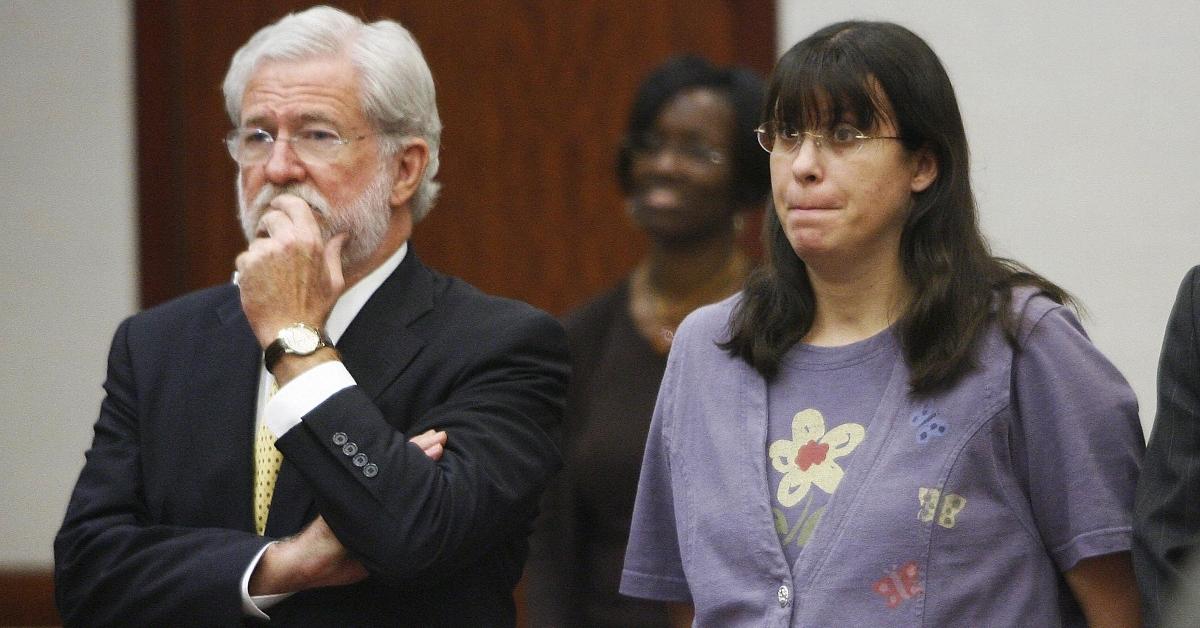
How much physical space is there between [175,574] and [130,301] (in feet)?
8.40

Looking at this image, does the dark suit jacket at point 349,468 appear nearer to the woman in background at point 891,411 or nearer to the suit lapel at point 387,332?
the suit lapel at point 387,332

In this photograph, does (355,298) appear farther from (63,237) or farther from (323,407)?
(63,237)

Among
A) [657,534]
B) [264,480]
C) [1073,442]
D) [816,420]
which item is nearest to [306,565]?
[264,480]

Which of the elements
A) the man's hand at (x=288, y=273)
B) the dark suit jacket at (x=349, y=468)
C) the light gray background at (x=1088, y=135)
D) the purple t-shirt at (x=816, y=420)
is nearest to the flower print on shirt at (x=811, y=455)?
the purple t-shirt at (x=816, y=420)

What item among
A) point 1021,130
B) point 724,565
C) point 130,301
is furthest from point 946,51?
point 130,301

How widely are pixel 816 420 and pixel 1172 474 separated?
546 mm

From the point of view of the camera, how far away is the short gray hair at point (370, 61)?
118 inches

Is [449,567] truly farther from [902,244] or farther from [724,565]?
[902,244]

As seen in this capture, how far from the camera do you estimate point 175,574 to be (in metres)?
2.67

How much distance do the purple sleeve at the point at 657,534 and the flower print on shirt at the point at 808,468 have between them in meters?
0.33

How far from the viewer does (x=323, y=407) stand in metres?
2.62

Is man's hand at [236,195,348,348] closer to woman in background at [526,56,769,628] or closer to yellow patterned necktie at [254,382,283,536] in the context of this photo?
yellow patterned necktie at [254,382,283,536]

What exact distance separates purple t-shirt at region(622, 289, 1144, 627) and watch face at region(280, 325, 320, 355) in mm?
749

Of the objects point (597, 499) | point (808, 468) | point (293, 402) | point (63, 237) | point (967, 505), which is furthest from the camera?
point (63, 237)
